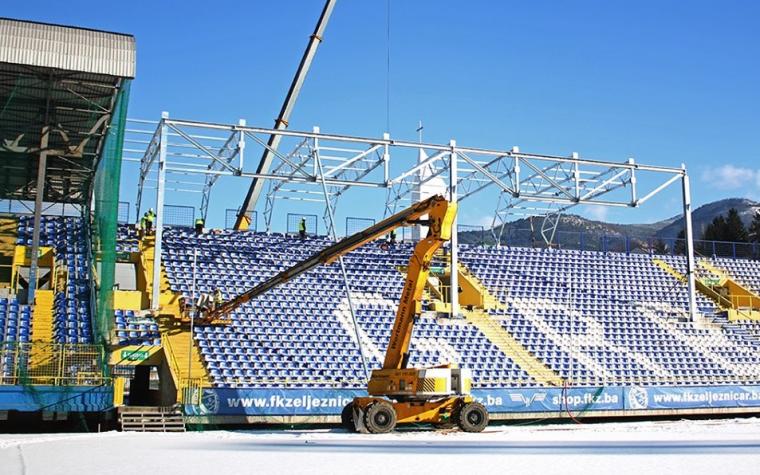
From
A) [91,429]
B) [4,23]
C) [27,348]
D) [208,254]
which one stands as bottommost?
[91,429]

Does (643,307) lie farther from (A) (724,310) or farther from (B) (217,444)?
(B) (217,444)

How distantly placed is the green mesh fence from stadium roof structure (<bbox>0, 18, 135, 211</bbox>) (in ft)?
2.49

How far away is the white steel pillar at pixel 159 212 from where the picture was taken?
28.7m

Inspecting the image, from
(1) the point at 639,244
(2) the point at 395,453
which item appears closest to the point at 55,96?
(2) the point at 395,453

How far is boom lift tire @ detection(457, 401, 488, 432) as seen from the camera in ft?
72.8

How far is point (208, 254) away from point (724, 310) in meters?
24.2

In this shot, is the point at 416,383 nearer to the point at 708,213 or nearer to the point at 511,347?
the point at 511,347

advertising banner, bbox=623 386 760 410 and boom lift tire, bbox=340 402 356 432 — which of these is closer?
boom lift tire, bbox=340 402 356 432

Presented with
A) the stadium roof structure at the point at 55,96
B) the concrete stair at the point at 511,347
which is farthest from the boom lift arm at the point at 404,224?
the concrete stair at the point at 511,347

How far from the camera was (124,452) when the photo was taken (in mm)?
15305

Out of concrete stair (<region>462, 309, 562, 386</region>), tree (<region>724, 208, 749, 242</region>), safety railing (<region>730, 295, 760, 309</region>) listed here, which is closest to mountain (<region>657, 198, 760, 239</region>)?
tree (<region>724, 208, 749, 242</region>)

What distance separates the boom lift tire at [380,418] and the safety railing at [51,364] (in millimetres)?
7994

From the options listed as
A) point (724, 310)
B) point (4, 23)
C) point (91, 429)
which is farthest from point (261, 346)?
point (724, 310)

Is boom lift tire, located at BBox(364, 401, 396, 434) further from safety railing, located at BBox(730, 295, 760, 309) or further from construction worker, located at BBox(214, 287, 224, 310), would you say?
safety railing, located at BBox(730, 295, 760, 309)
